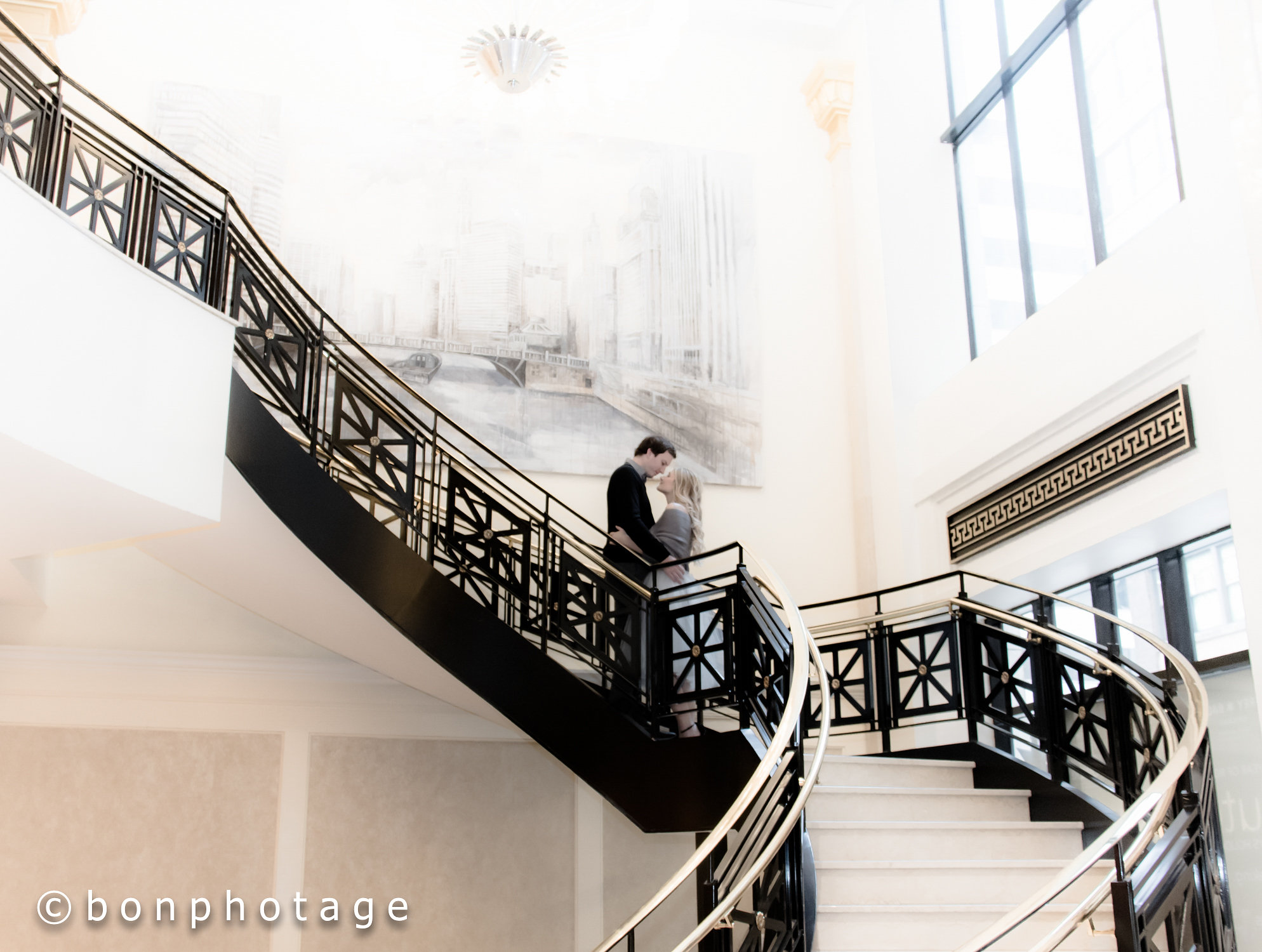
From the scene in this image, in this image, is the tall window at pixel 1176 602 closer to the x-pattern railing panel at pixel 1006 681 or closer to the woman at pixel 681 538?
the x-pattern railing panel at pixel 1006 681

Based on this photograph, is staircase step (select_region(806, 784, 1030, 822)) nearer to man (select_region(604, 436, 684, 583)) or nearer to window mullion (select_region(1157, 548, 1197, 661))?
window mullion (select_region(1157, 548, 1197, 661))

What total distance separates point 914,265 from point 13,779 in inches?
324

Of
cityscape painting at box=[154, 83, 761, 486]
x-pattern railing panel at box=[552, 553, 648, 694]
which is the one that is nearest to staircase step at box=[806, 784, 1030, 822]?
x-pattern railing panel at box=[552, 553, 648, 694]

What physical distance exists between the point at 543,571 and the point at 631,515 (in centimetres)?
80

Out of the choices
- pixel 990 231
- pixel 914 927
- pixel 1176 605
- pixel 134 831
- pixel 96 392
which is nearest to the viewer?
pixel 96 392

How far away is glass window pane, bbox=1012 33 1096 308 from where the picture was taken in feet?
28.9

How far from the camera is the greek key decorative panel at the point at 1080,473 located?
6832mm

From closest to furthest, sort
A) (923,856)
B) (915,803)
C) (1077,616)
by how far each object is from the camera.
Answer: (923,856) < (915,803) < (1077,616)

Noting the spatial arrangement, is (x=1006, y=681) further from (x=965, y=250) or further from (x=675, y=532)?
(x=965, y=250)

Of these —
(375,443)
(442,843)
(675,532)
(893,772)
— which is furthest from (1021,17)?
(442,843)

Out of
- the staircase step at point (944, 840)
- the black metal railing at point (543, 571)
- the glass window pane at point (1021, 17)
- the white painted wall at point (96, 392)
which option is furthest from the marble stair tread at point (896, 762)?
the glass window pane at point (1021, 17)

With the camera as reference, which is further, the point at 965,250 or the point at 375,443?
the point at 965,250

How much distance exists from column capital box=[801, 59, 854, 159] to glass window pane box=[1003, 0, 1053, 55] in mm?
1472

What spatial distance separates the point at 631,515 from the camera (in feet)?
24.6
